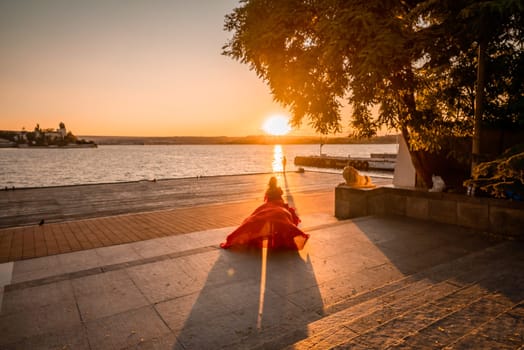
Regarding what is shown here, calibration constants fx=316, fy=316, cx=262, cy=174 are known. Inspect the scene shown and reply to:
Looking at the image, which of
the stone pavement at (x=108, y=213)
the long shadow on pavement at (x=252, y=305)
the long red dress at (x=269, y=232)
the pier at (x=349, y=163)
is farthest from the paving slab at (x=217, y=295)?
the pier at (x=349, y=163)

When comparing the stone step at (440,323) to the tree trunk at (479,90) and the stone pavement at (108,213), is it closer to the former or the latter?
the tree trunk at (479,90)

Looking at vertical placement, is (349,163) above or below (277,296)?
above

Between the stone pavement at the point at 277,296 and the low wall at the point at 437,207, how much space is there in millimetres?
517

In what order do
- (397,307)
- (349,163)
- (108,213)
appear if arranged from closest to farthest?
(397,307) → (108,213) → (349,163)

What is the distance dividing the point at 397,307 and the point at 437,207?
17.4 ft

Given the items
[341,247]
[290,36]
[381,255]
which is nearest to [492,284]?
[381,255]

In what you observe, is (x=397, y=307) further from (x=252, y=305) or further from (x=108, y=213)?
(x=108, y=213)

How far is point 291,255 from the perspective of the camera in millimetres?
5965

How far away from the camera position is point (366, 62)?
650 cm

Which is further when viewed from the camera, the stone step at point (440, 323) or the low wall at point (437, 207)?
the low wall at point (437, 207)

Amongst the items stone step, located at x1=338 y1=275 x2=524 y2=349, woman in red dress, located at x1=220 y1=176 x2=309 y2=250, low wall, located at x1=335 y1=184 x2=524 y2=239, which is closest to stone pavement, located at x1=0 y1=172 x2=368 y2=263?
low wall, located at x1=335 y1=184 x2=524 y2=239

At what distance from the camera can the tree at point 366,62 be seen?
269 inches

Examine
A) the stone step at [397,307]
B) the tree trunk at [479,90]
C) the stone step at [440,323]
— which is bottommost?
the stone step at [397,307]

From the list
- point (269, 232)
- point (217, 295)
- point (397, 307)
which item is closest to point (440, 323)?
point (397, 307)
